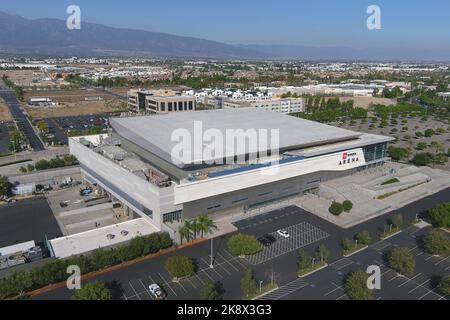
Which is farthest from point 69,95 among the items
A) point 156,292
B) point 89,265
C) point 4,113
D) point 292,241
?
point 156,292

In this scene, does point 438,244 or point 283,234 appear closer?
point 438,244

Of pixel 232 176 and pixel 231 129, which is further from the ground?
pixel 231 129

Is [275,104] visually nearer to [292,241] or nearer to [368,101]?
[368,101]

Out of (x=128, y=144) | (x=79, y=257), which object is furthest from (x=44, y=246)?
(x=128, y=144)

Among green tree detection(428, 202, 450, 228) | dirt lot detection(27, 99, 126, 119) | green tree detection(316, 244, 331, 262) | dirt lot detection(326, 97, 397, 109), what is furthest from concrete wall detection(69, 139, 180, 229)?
dirt lot detection(326, 97, 397, 109)

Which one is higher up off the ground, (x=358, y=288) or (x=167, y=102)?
(x=167, y=102)

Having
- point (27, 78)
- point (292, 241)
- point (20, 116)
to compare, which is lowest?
point (292, 241)
